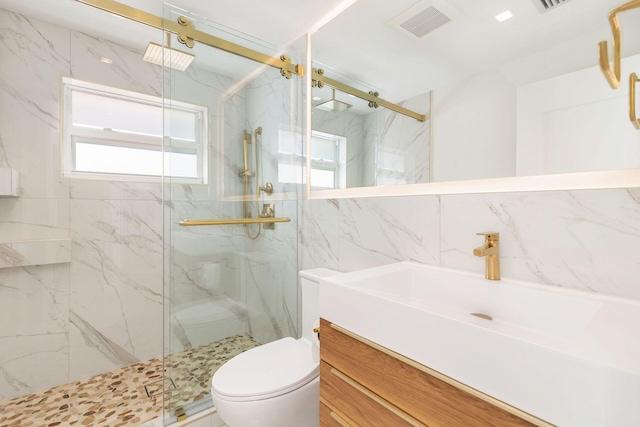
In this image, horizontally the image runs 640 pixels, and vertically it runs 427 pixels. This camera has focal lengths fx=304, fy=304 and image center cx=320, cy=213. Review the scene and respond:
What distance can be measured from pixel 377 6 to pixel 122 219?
81.2 inches

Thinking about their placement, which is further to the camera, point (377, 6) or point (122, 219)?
point (122, 219)

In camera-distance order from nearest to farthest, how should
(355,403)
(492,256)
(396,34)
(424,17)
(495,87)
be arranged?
1. (355,403)
2. (492,256)
3. (495,87)
4. (424,17)
5. (396,34)

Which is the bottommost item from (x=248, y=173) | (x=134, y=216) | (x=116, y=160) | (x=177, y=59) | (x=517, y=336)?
(x=517, y=336)

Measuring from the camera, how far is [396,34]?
152 cm

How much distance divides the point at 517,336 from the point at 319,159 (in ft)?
4.87

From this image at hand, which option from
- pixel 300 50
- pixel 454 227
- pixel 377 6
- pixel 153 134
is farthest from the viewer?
pixel 153 134

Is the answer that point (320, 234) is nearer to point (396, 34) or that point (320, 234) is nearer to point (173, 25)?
point (396, 34)

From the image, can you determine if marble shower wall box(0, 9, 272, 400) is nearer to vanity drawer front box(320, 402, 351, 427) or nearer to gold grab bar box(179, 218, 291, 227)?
gold grab bar box(179, 218, 291, 227)

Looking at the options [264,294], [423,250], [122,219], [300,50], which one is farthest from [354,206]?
[122,219]

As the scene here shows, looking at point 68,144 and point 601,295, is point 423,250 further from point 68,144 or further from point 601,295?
point 68,144

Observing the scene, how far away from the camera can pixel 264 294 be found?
77.5 inches

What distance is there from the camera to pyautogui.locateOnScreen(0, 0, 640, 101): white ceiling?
97cm

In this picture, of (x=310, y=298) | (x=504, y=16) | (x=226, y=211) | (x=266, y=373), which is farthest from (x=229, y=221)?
(x=504, y=16)

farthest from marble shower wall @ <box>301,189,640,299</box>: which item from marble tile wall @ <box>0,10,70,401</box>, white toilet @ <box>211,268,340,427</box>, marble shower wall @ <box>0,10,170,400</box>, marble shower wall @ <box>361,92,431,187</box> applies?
marble tile wall @ <box>0,10,70,401</box>
